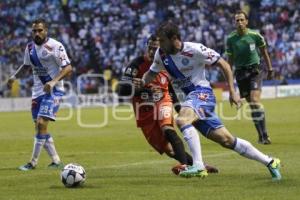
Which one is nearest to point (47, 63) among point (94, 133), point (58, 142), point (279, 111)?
point (58, 142)

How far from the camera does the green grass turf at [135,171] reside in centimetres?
929

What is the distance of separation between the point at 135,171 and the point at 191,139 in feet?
6.08

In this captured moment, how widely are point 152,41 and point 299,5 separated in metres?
32.7

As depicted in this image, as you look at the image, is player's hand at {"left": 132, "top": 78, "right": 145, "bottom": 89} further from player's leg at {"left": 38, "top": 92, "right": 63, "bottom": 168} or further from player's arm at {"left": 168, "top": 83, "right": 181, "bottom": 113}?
player's leg at {"left": 38, "top": 92, "right": 63, "bottom": 168}

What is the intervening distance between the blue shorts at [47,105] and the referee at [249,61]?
519cm

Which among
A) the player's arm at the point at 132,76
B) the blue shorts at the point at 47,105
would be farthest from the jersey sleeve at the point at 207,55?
the blue shorts at the point at 47,105

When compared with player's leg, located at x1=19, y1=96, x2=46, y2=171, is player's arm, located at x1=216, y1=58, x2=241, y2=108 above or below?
above

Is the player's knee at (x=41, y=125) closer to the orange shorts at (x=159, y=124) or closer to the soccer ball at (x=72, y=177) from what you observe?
the orange shorts at (x=159, y=124)

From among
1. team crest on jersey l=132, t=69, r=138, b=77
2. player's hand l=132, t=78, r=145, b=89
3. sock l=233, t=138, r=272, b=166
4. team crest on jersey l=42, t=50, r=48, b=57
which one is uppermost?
team crest on jersey l=42, t=50, r=48, b=57

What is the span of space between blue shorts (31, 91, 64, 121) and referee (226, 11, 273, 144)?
519 cm

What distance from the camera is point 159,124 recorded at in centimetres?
1217

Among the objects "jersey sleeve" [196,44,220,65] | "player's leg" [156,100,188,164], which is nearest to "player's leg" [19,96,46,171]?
"player's leg" [156,100,188,164]

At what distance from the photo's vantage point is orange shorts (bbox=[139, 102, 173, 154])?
12.0m

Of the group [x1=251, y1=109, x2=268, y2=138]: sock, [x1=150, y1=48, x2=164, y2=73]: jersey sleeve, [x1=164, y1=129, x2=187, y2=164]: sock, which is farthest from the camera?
[x1=251, y1=109, x2=268, y2=138]: sock
